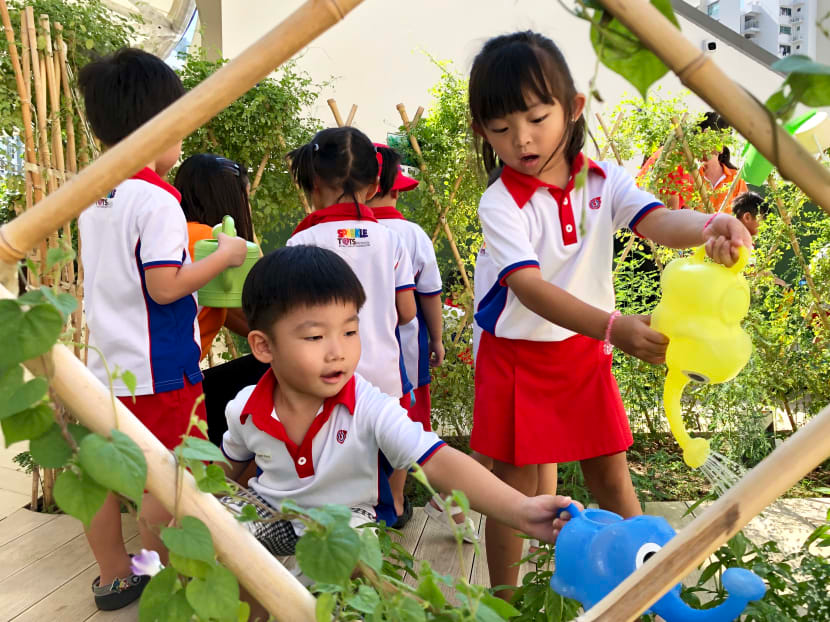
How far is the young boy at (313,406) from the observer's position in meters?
1.26

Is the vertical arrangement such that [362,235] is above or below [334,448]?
above

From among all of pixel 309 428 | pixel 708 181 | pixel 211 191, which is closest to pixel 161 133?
pixel 309 428

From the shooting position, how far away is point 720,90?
65 cm

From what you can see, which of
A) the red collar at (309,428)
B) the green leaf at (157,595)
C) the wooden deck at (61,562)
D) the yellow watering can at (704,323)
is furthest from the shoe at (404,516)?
the green leaf at (157,595)

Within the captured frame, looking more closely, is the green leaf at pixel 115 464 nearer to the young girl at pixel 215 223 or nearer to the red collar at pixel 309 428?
the red collar at pixel 309 428

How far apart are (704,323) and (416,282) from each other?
156cm

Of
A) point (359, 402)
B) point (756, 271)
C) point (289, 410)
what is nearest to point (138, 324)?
point (289, 410)

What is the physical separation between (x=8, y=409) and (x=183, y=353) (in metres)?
1.19

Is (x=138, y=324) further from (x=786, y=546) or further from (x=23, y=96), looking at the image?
(x=786, y=546)

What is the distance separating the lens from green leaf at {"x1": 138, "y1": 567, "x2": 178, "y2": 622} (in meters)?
0.71

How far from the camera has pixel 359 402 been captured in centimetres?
129

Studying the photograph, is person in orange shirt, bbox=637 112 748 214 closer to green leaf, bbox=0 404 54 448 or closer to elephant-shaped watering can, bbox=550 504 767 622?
elephant-shaped watering can, bbox=550 504 767 622

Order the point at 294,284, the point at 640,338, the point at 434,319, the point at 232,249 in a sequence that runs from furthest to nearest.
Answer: the point at 434,319 → the point at 232,249 → the point at 294,284 → the point at 640,338

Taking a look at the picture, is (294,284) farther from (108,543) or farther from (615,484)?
(108,543)
